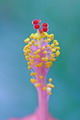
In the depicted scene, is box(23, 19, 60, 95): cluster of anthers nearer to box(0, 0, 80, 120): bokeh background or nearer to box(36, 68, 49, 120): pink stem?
box(36, 68, 49, 120): pink stem

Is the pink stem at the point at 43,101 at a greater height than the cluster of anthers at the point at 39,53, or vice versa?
the cluster of anthers at the point at 39,53

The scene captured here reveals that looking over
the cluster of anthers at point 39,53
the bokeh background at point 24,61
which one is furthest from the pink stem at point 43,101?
the bokeh background at point 24,61

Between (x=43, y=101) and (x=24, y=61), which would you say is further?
(x=24, y=61)

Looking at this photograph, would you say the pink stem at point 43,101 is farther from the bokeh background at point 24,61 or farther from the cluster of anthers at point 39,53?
the bokeh background at point 24,61

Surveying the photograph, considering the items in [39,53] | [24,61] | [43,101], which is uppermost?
[24,61]

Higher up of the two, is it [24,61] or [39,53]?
[24,61]

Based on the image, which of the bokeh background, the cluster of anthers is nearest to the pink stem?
the cluster of anthers
